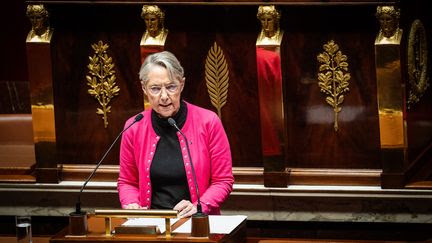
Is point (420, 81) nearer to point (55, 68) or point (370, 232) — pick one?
point (370, 232)

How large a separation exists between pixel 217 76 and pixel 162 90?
5.03 feet

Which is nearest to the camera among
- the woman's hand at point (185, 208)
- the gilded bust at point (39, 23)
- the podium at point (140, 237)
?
the podium at point (140, 237)

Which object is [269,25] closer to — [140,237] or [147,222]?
[147,222]

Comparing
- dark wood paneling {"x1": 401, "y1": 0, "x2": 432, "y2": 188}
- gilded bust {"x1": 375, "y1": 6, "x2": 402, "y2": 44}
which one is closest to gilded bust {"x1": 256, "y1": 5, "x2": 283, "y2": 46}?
gilded bust {"x1": 375, "y1": 6, "x2": 402, "y2": 44}

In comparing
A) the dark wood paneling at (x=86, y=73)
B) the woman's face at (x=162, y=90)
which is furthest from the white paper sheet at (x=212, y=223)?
the dark wood paneling at (x=86, y=73)

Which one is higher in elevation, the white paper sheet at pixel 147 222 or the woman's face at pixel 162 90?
the woman's face at pixel 162 90

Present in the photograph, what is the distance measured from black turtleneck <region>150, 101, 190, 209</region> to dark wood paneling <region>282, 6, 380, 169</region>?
143cm

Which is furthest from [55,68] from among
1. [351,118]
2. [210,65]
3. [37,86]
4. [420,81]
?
[420,81]

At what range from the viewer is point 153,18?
551cm

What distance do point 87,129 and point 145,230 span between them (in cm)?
230

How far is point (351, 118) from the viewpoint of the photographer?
215 inches

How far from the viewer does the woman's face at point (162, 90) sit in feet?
13.3

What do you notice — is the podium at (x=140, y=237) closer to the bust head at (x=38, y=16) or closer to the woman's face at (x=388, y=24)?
the woman's face at (x=388, y=24)

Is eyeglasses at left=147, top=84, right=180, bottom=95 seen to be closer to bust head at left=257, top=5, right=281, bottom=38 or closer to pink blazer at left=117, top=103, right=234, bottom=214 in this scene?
pink blazer at left=117, top=103, right=234, bottom=214
